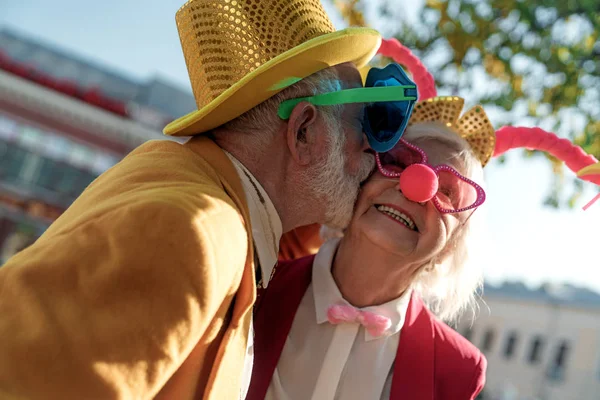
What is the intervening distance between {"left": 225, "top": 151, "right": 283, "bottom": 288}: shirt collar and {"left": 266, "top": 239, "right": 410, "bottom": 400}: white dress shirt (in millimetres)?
682

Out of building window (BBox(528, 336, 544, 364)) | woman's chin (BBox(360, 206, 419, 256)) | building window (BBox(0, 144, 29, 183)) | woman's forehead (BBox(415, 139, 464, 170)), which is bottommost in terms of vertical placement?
building window (BBox(528, 336, 544, 364))

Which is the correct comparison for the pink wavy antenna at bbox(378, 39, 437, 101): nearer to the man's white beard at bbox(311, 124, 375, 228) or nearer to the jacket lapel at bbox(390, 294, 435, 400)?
the man's white beard at bbox(311, 124, 375, 228)

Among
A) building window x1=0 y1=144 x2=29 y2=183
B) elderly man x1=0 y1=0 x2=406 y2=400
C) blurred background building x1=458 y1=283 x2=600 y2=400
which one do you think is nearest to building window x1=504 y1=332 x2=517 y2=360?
blurred background building x1=458 y1=283 x2=600 y2=400

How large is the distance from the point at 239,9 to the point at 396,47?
3.84ft

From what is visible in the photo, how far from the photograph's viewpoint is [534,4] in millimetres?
5230

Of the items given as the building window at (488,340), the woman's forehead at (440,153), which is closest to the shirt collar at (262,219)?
the woman's forehead at (440,153)

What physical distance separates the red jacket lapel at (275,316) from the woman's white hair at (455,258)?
19.6 inches

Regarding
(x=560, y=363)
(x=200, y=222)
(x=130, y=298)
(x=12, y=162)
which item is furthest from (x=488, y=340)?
(x=130, y=298)

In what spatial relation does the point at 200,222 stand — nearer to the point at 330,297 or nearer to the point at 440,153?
the point at 330,297

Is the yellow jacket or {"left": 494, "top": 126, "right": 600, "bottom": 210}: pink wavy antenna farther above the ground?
{"left": 494, "top": 126, "right": 600, "bottom": 210}: pink wavy antenna

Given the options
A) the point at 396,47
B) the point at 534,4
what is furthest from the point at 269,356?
the point at 534,4

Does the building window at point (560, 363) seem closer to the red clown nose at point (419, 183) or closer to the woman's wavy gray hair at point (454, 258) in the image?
the woman's wavy gray hair at point (454, 258)

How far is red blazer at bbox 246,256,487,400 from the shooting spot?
2506mm

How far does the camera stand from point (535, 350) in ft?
95.9
